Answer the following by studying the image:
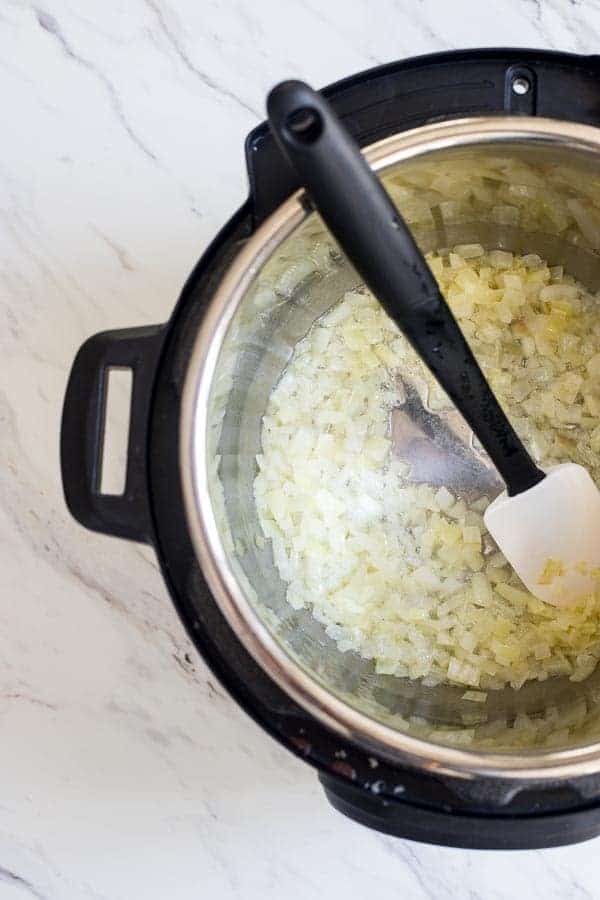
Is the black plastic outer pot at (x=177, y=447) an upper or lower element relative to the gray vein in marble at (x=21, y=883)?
upper

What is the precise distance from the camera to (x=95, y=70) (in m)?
0.96

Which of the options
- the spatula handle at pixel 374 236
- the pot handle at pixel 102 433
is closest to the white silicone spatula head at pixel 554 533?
the spatula handle at pixel 374 236

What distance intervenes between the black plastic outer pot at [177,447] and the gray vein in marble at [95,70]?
289 millimetres

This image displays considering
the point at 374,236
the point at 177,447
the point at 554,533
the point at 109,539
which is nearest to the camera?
the point at 374,236

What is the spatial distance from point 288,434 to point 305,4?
1.42 feet

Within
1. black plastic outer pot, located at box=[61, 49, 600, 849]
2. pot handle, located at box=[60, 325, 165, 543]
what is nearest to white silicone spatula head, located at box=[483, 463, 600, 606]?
black plastic outer pot, located at box=[61, 49, 600, 849]

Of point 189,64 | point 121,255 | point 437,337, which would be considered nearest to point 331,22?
point 189,64

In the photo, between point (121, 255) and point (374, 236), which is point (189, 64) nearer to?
point (121, 255)

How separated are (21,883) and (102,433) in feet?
1.66

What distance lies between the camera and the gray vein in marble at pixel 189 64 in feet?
3.14

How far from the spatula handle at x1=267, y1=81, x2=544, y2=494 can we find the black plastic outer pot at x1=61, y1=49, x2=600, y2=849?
136 mm

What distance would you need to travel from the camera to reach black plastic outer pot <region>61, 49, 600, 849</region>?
0.70 metres

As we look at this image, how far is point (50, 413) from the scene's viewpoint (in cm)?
97

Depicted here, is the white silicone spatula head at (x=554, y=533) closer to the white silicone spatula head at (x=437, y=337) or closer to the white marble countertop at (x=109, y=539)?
the white silicone spatula head at (x=437, y=337)
